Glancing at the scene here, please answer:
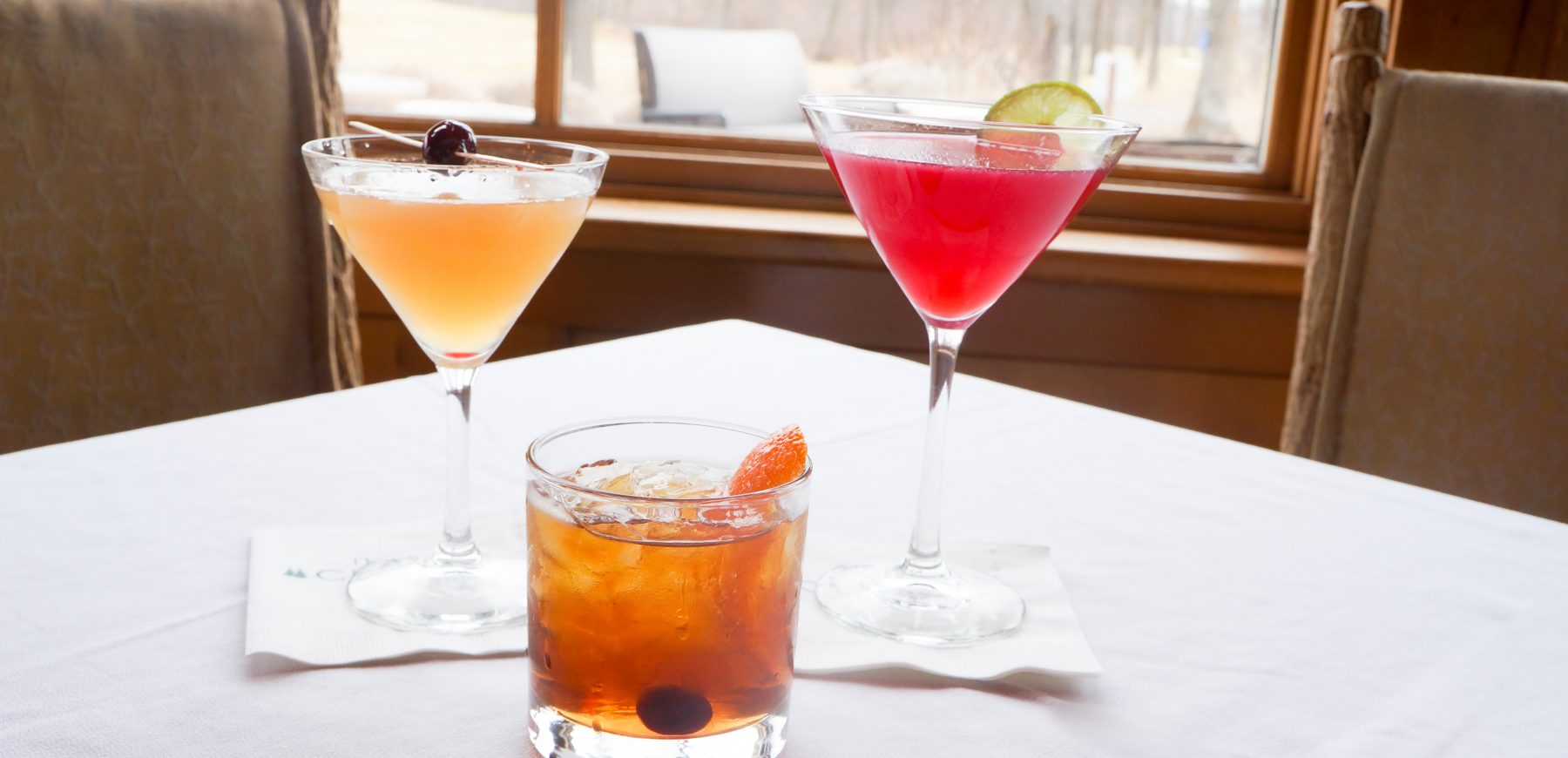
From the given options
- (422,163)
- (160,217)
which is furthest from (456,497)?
(160,217)

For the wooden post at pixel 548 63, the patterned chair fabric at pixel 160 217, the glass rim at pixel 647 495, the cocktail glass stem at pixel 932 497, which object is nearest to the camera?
the glass rim at pixel 647 495

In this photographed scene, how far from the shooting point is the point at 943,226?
2.41 ft

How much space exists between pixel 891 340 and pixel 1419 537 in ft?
4.76

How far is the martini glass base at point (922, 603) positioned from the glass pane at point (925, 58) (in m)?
1.80

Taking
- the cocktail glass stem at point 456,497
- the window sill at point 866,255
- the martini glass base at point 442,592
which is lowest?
the window sill at point 866,255

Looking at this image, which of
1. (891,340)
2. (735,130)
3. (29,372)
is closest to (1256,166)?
(891,340)

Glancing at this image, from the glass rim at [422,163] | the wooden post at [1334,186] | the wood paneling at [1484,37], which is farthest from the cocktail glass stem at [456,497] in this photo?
the wood paneling at [1484,37]

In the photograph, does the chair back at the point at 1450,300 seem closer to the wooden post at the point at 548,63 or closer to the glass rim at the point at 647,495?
the glass rim at the point at 647,495

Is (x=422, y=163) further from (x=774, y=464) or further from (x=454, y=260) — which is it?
(x=774, y=464)

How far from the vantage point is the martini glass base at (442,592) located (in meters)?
0.66

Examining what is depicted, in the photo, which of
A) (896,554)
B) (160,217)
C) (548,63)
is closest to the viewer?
(896,554)

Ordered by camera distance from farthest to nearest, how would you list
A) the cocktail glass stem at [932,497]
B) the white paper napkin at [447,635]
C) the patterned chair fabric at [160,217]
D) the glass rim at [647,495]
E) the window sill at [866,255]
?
the window sill at [866,255], the patterned chair fabric at [160,217], the cocktail glass stem at [932,497], the white paper napkin at [447,635], the glass rim at [647,495]

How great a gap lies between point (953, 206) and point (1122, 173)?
181cm

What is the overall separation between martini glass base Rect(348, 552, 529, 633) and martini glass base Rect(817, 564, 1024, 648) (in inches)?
6.6
